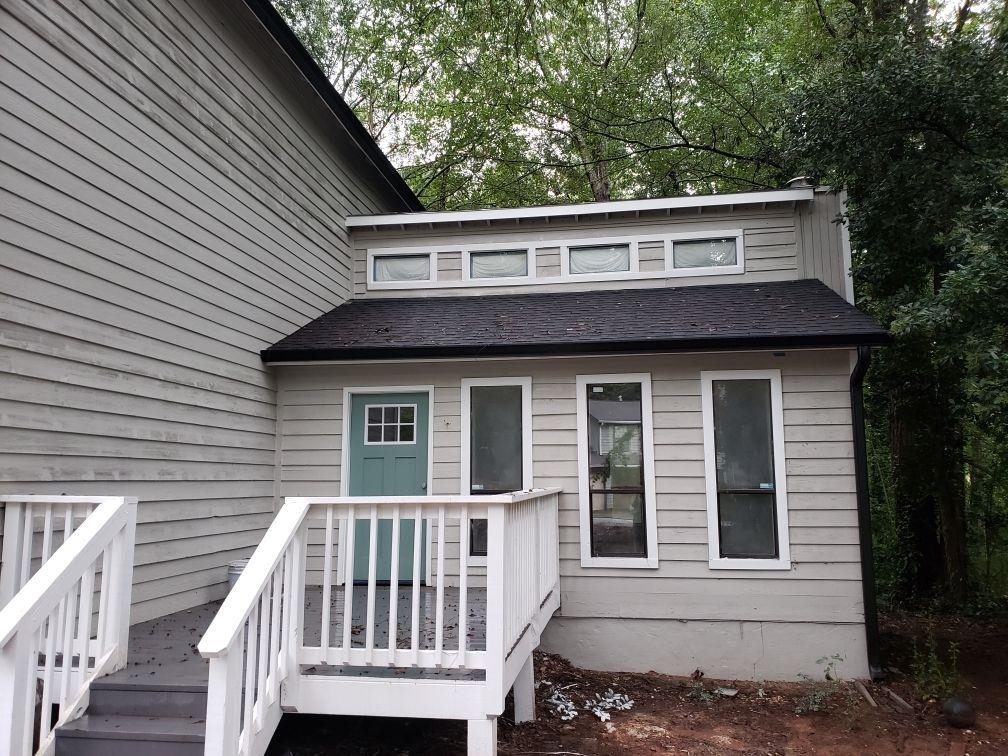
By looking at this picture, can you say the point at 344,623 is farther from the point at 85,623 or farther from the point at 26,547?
the point at 26,547

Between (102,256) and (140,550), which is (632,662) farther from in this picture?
(102,256)

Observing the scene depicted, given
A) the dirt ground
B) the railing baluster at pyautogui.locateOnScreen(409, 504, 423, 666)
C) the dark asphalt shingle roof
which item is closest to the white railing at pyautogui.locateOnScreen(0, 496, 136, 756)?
the dirt ground

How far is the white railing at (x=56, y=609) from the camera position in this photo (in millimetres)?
2521

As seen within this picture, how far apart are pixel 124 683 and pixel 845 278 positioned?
6.97 metres

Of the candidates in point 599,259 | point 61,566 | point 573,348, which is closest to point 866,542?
point 573,348

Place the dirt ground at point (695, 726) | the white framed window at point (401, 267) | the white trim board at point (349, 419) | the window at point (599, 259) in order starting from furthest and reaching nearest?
1. the white framed window at point (401, 267)
2. the window at point (599, 259)
3. the white trim board at point (349, 419)
4. the dirt ground at point (695, 726)

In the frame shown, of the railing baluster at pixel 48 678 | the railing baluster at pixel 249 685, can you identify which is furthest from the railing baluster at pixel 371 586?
the railing baluster at pixel 48 678

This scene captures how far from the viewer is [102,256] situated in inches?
172

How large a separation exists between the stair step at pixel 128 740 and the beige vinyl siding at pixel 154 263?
4.69ft

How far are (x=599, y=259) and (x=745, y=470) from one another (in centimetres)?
293

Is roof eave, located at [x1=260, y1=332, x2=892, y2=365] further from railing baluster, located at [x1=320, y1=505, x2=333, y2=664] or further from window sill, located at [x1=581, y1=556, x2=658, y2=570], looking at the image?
railing baluster, located at [x1=320, y1=505, x2=333, y2=664]

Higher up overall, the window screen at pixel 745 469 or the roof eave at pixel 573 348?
the roof eave at pixel 573 348

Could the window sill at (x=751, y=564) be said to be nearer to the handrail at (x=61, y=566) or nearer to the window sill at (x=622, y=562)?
the window sill at (x=622, y=562)

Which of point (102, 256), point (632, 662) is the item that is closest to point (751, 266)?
point (632, 662)
